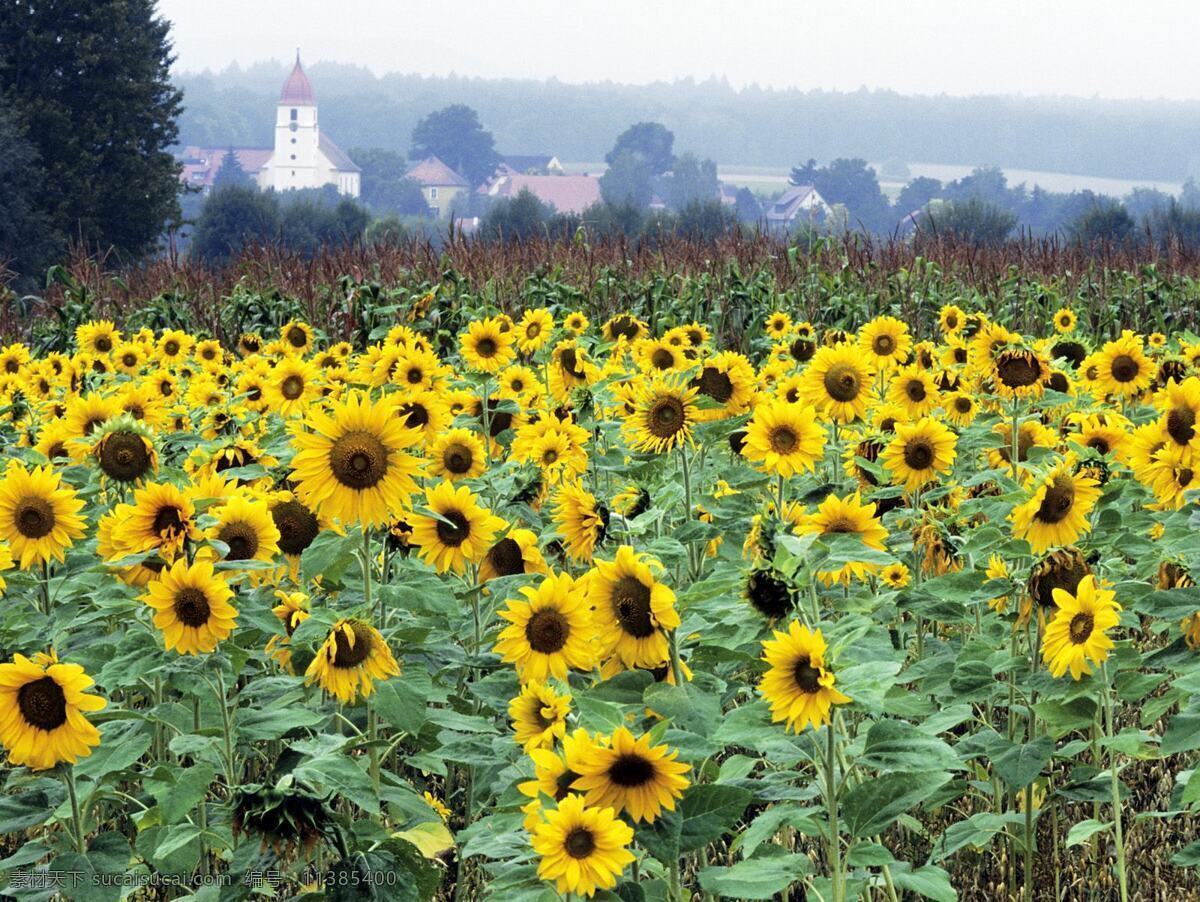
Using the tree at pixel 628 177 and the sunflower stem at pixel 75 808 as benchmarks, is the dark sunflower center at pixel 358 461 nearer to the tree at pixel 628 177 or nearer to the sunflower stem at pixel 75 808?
the sunflower stem at pixel 75 808

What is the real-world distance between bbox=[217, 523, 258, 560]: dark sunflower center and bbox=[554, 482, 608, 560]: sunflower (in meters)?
0.68

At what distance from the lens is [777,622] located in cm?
237

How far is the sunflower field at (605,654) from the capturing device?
2.34 meters

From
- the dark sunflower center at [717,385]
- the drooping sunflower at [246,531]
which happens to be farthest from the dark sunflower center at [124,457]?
the dark sunflower center at [717,385]

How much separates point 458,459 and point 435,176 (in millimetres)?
168358

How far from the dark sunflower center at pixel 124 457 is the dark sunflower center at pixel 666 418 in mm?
1264

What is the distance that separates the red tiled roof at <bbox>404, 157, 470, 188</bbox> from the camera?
166 meters

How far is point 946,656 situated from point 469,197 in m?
167

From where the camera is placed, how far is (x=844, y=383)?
4.15 metres

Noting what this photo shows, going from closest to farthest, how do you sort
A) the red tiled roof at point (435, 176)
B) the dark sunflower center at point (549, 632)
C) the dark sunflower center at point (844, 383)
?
1. the dark sunflower center at point (549, 632)
2. the dark sunflower center at point (844, 383)
3. the red tiled roof at point (435, 176)

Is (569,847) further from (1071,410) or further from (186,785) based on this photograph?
(1071,410)

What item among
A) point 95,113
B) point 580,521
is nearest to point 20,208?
point 95,113

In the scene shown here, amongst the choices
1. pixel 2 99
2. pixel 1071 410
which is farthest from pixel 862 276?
pixel 2 99

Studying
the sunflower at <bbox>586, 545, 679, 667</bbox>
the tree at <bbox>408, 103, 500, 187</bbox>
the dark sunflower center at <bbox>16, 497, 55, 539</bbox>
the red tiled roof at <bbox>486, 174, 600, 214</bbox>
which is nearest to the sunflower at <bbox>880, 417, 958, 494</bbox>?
the sunflower at <bbox>586, 545, 679, 667</bbox>
